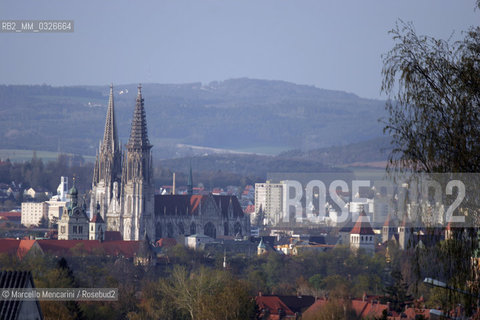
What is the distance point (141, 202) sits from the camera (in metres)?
133

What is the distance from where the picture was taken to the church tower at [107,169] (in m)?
134

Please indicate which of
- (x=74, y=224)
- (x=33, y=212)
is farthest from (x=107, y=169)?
(x=33, y=212)

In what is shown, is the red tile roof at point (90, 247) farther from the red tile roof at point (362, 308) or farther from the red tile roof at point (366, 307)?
the red tile roof at point (366, 307)

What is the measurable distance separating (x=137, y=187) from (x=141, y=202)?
5.98ft

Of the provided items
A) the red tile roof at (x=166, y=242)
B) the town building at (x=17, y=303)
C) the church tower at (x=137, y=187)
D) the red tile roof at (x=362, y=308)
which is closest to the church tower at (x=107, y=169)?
the church tower at (x=137, y=187)

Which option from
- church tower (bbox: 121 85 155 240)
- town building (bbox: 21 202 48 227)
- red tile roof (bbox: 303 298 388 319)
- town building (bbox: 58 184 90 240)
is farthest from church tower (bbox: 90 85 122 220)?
red tile roof (bbox: 303 298 388 319)

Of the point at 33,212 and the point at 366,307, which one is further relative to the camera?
the point at 33,212

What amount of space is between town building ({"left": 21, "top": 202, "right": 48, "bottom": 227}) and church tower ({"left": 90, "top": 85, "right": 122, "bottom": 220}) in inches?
1908

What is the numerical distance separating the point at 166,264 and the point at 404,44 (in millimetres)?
84931

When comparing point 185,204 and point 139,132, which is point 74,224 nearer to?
point 139,132

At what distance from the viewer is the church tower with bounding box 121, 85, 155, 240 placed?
13100 centimetres

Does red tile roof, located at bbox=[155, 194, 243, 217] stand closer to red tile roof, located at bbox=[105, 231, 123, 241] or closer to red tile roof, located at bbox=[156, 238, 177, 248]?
red tile roof, located at bbox=[156, 238, 177, 248]

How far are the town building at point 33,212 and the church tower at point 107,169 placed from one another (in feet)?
159

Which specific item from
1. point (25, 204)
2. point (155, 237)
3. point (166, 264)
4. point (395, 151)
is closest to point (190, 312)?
point (395, 151)
